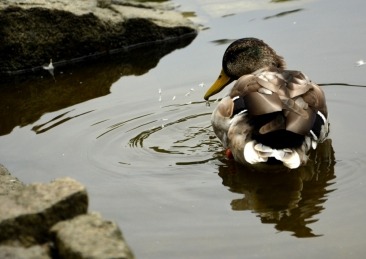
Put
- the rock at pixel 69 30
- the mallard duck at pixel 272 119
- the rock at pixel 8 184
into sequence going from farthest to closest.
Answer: the rock at pixel 69 30, the mallard duck at pixel 272 119, the rock at pixel 8 184

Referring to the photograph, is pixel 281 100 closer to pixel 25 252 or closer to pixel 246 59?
pixel 246 59

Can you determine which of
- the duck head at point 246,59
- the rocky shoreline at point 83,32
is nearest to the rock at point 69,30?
the rocky shoreline at point 83,32

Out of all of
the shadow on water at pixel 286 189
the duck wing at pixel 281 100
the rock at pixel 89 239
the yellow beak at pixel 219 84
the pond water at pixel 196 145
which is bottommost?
the shadow on water at pixel 286 189

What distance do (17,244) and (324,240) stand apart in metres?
1.70

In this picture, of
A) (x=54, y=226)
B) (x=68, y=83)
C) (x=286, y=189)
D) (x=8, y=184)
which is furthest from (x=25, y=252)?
(x=68, y=83)

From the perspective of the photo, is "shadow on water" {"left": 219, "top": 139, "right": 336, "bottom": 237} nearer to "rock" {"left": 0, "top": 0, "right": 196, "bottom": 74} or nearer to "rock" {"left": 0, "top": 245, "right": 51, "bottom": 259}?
"rock" {"left": 0, "top": 245, "right": 51, "bottom": 259}

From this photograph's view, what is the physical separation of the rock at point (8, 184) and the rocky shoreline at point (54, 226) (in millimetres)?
920

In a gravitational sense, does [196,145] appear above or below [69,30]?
below

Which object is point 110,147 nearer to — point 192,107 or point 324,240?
point 192,107

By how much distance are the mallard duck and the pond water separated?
22 centimetres

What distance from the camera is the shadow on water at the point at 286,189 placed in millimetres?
5340

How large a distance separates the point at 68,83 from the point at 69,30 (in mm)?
850

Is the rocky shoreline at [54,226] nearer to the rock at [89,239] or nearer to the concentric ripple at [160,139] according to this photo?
the rock at [89,239]

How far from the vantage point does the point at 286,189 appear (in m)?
5.86
